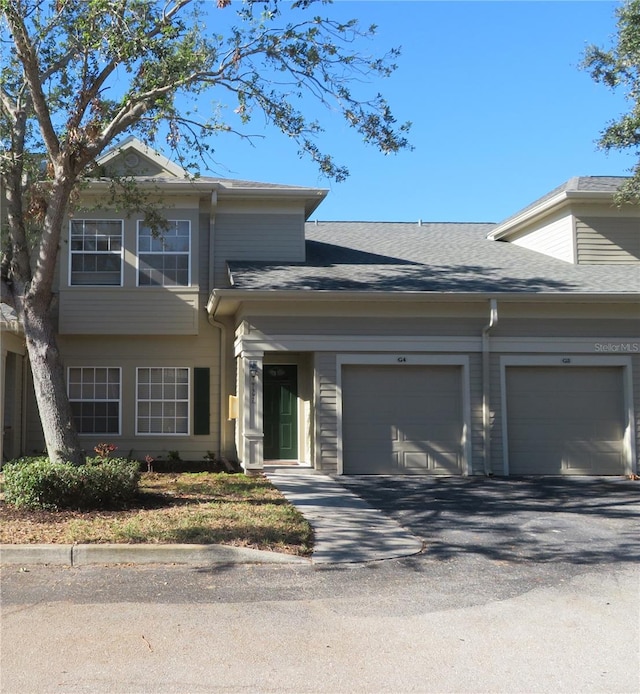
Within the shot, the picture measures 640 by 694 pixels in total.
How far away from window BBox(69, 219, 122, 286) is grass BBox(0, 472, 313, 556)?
20.7 feet

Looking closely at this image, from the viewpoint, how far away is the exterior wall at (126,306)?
1522cm

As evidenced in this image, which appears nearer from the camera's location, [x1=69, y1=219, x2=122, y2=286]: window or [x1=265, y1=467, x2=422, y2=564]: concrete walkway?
[x1=265, y1=467, x2=422, y2=564]: concrete walkway

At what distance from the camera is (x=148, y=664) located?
462 centimetres

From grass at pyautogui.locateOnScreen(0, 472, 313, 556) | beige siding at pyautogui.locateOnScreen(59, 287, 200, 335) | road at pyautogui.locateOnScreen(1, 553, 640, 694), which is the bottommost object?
road at pyautogui.locateOnScreen(1, 553, 640, 694)

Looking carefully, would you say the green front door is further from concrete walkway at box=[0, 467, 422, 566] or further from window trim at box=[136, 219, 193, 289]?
concrete walkway at box=[0, 467, 422, 566]

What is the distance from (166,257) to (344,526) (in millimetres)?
8745

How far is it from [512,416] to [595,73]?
7.75 meters

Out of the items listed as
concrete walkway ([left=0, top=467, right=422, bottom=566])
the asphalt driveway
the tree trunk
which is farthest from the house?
concrete walkway ([left=0, top=467, right=422, bottom=566])

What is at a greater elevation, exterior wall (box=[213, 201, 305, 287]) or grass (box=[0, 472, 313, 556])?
exterior wall (box=[213, 201, 305, 287])

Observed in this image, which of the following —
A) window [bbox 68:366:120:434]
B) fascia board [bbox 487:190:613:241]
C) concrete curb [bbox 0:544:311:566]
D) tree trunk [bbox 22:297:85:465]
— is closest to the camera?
concrete curb [bbox 0:544:311:566]

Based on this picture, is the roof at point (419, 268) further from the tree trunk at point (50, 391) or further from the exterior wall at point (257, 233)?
the tree trunk at point (50, 391)

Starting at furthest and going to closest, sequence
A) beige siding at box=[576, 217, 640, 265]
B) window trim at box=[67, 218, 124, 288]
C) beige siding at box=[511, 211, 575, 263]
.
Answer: beige siding at box=[511, 211, 575, 263], beige siding at box=[576, 217, 640, 265], window trim at box=[67, 218, 124, 288]

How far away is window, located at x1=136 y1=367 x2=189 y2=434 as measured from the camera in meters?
15.7

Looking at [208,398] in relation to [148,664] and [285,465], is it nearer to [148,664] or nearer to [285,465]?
[285,465]
